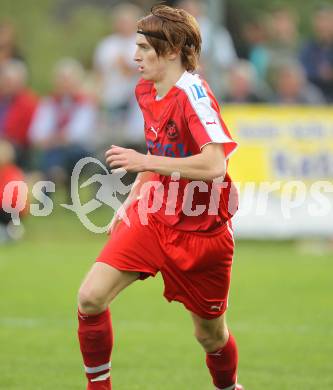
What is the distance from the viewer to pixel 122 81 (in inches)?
568

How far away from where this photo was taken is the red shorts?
17.3 feet

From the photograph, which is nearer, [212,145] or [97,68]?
[212,145]

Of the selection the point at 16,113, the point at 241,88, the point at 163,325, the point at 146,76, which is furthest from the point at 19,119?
the point at 146,76

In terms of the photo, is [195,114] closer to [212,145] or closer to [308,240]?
[212,145]

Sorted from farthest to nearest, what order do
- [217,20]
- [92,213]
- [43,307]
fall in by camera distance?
[92,213]
[217,20]
[43,307]

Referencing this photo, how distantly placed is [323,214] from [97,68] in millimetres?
4314

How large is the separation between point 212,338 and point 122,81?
9.23m

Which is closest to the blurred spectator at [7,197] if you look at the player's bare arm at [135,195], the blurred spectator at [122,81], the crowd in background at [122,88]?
the crowd in background at [122,88]

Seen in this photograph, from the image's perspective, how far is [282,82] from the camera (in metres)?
13.7

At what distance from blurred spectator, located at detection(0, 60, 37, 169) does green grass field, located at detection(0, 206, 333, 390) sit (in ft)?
7.52

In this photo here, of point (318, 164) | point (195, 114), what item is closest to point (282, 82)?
point (318, 164)
